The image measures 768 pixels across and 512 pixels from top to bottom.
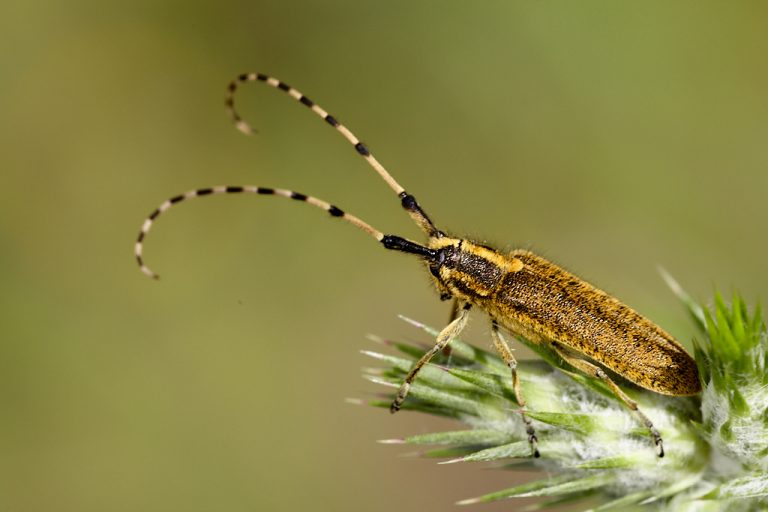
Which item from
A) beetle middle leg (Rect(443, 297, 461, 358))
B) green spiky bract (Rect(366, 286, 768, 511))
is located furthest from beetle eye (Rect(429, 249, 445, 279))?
green spiky bract (Rect(366, 286, 768, 511))

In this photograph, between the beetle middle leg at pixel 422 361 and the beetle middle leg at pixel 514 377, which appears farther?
the beetle middle leg at pixel 422 361

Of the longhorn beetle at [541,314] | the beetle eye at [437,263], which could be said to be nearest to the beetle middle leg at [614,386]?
the longhorn beetle at [541,314]

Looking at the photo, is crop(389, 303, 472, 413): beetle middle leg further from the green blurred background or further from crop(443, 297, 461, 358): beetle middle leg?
the green blurred background

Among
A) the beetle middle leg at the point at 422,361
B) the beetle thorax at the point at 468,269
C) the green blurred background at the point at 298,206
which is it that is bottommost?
the beetle middle leg at the point at 422,361

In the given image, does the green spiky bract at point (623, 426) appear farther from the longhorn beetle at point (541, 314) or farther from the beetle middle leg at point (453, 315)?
the beetle middle leg at point (453, 315)

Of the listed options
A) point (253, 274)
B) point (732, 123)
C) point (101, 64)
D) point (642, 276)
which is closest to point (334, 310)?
point (253, 274)
